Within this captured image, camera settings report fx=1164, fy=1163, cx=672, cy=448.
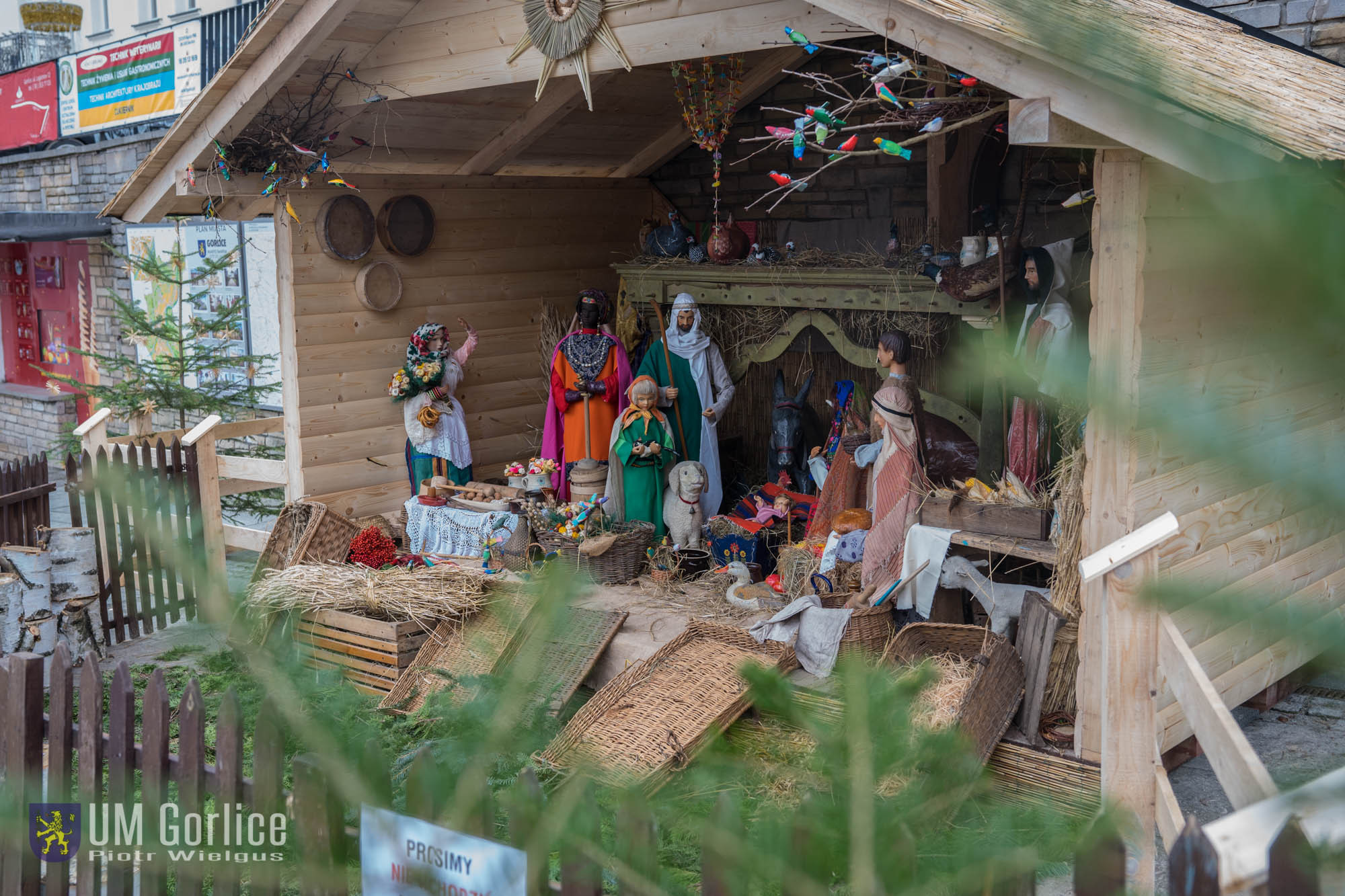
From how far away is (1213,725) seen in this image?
6.66 ft

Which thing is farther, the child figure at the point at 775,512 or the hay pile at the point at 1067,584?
the child figure at the point at 775,512

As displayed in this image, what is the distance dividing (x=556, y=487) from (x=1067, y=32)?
7.75 m

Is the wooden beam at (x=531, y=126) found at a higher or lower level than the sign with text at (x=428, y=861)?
higher

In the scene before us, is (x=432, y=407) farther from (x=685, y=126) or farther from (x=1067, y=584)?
(x=1067, y=584)

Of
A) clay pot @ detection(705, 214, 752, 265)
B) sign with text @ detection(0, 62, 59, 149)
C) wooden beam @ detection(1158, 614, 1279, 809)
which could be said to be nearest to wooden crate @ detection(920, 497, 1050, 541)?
wooden beam @ detection(1158, 614, 1279, 809)

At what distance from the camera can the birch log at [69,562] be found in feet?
21.8

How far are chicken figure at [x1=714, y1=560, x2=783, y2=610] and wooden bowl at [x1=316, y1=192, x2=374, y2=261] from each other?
348cm

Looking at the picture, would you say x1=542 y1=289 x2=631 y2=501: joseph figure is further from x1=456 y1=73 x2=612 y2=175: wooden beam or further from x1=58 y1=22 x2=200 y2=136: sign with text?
x1=58 y1=22 x2=200 y2=136: sign with text

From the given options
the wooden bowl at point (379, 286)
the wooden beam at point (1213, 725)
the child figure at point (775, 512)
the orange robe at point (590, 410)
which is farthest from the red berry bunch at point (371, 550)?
the wooden beam at point (1213, 725)

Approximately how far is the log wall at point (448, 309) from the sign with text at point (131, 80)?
605 centimetres

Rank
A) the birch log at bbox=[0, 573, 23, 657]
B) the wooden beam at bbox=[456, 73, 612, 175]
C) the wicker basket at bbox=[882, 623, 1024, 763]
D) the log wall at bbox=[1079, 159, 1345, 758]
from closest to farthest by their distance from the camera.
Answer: the log wall at bbox=[1079, 159, 1345, 758], the wicker basket at bbox=[882, 623, 1024, 763], the birch log at bbox=[0, 573, 23, 657], the wooden beam at bbox=[456, 73, 612, 175]

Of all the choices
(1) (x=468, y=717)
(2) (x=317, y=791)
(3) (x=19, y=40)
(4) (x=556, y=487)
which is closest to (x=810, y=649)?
(4) (x=556, y=487)

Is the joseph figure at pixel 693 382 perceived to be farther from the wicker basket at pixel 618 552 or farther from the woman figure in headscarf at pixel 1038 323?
the woman figure in headscarf at pixel 1038 323

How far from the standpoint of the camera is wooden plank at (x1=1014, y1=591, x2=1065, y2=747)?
16.1 feet
